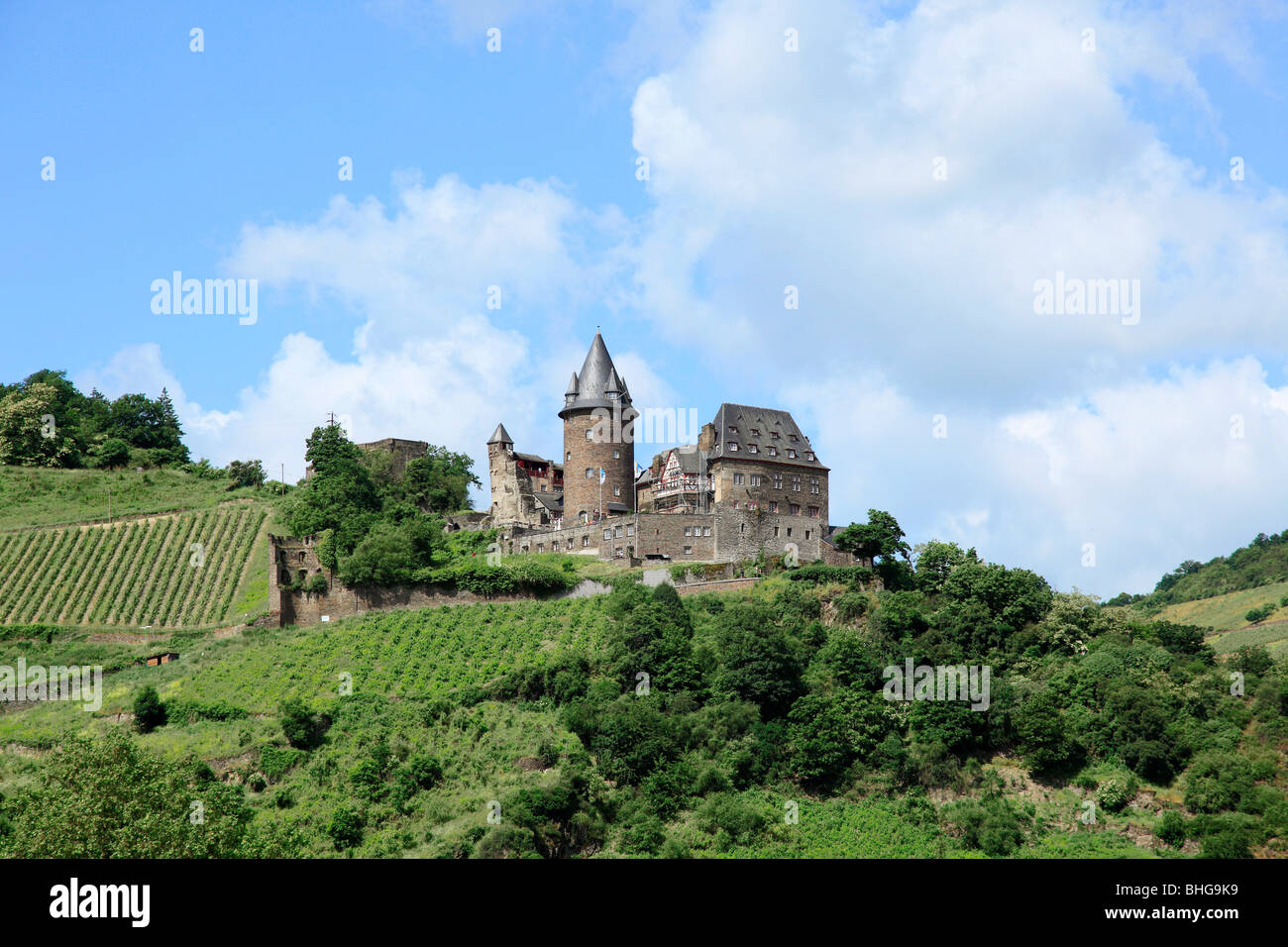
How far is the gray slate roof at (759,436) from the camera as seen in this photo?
253 feet

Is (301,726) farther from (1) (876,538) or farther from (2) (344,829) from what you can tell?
(1) (876,538)

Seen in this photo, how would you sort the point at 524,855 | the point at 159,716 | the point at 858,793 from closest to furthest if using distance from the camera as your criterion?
1. the point at 524,855
2. the point at 858,793
3. the point at 159,716

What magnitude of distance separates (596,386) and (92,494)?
37.9 meters

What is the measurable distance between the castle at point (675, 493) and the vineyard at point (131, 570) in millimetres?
16468

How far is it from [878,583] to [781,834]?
65.5ft

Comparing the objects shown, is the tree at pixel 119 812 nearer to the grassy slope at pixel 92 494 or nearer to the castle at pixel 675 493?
the castle at pixel 675 493

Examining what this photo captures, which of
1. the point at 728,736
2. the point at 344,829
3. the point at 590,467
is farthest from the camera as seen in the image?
the point at 590,467

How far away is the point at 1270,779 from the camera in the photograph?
165 feet

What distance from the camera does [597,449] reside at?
81.2 metres

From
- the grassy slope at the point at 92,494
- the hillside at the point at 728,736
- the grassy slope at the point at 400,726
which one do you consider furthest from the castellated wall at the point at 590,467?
the grassy slope at the point at 92,494

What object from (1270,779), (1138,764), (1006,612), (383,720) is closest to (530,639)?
(383,720)

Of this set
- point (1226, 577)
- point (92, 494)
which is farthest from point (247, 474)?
point (1226, 577)

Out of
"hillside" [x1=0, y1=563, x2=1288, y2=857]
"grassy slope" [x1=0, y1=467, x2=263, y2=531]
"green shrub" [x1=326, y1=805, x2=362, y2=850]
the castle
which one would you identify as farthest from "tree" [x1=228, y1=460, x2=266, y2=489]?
"green shrub" [x1=326, y1=805, x2=362, y2=850]
